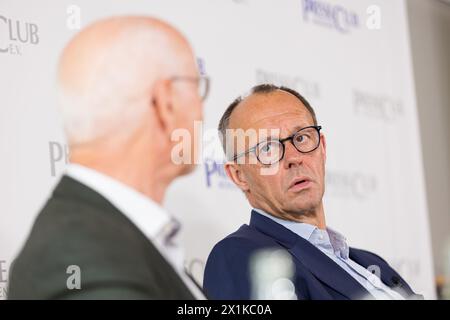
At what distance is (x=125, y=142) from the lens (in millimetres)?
1027

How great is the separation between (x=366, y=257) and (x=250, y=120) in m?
0.39

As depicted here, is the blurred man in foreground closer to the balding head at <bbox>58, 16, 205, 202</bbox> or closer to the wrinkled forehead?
the balding head at <bbox>58, 16, 205, 202</bbox>

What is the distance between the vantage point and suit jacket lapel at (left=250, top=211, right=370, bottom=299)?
1.25 metres

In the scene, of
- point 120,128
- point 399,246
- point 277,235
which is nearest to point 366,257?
point 277,235

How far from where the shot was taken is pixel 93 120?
1038 millimetres

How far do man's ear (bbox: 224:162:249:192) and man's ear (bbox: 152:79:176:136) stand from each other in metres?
0.29

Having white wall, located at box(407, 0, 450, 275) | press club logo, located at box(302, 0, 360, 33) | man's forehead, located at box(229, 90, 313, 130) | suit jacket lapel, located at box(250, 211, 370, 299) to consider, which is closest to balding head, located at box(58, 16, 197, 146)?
man's forehead, located at box(229, 90, 313, 130)

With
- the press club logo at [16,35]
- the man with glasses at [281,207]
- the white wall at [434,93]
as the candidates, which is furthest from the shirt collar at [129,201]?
the white wall at [434,93]

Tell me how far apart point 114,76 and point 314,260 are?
50 centimetres

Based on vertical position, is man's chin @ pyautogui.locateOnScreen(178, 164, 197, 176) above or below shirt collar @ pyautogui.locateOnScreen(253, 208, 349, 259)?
above

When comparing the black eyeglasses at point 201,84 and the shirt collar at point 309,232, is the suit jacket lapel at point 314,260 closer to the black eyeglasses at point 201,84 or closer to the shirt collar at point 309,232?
the shirt collar at point 309,232

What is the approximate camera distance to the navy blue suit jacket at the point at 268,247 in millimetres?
1196

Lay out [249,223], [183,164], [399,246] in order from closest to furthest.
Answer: [183,164], [249,223], [399,246]
